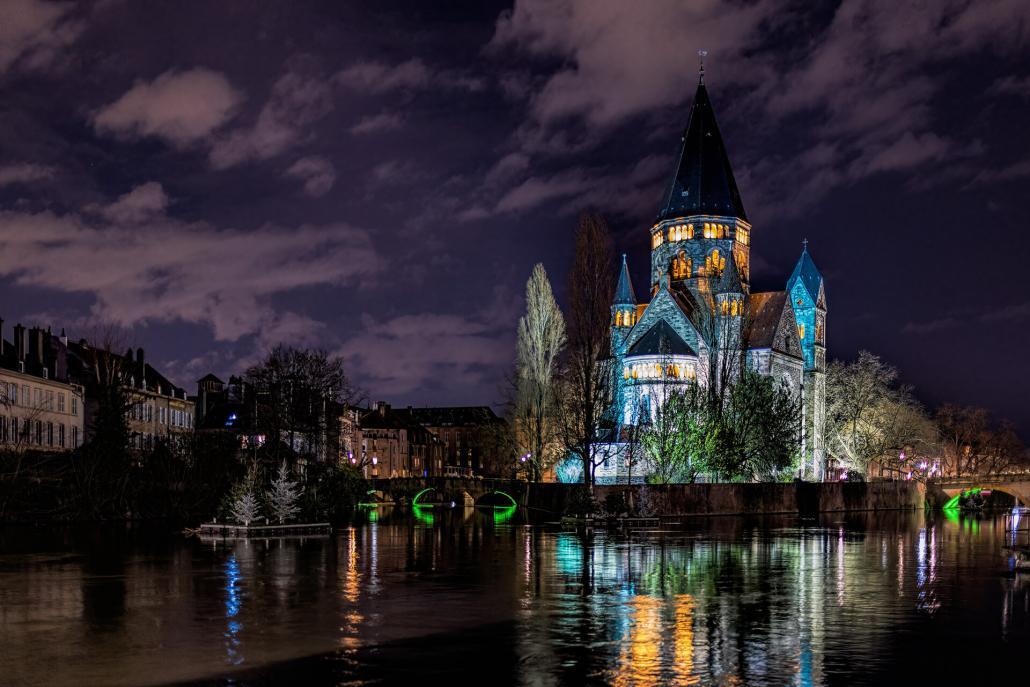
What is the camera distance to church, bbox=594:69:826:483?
99.8 metres

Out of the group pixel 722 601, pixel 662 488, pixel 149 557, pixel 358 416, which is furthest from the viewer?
pixel 358 416

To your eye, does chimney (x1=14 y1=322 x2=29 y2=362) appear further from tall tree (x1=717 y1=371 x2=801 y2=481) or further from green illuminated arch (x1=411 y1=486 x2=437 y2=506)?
tall tree (x1=717 y1=371 x2=801 y2=481)

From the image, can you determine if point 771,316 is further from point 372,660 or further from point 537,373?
point 372,660

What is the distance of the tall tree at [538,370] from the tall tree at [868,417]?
38669 millimetres

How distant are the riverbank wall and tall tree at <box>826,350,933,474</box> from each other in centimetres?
1100

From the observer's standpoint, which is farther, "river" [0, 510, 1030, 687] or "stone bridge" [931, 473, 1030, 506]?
"stone bridge" [931, 473, 1030, 506]

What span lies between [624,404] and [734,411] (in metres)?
22.2

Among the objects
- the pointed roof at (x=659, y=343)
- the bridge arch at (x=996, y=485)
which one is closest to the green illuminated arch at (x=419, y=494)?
the pointed roof at (x=659, y=343)

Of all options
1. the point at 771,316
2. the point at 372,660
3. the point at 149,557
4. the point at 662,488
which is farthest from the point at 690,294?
the point at 372,660

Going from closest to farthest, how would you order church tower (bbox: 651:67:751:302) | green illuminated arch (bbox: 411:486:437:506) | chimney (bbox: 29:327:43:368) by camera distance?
1. chimney (bbox: 29:327:43:368)
2. green illuminated arch (bbox: 411:486:437:506)
3. church tower (bbox: 651:67:751:302)

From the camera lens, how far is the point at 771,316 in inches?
4358

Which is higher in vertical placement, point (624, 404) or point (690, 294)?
point (690, 294)

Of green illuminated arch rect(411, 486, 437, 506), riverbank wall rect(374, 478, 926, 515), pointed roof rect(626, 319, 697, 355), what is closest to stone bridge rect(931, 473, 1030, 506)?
riverbank wall rect(374, 478, 926, 515)

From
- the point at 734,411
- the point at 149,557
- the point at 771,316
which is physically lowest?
the point at 149,557
